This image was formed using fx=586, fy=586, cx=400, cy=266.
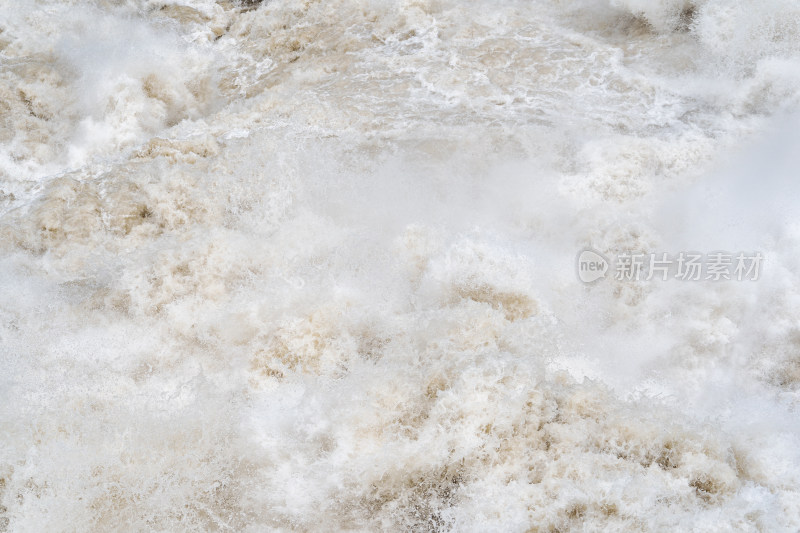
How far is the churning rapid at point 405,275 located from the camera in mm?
2730

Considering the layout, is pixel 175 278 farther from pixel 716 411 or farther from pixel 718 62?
pixel 718 62

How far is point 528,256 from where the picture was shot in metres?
3.92

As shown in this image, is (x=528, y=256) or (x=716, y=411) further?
(x=528, y=256)

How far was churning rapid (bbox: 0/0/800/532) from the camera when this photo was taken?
8.96 feet

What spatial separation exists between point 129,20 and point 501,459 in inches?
269

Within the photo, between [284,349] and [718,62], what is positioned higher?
[718,62]

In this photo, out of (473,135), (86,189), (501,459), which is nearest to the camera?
(501,459)

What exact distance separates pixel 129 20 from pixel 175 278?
4754 mm

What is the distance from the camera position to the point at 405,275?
152 inches

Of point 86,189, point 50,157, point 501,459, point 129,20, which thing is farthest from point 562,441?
point 129,20

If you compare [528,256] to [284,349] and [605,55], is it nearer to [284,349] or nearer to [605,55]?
[284,349]

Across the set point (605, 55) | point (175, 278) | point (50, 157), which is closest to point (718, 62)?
point (605, 55)

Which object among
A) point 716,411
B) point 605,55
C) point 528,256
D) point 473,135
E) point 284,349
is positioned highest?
point 605,55

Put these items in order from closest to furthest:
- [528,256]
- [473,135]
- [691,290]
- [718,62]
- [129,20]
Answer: [691,290] < [528,256] < [473,135] < [718,62] < [129,20]
